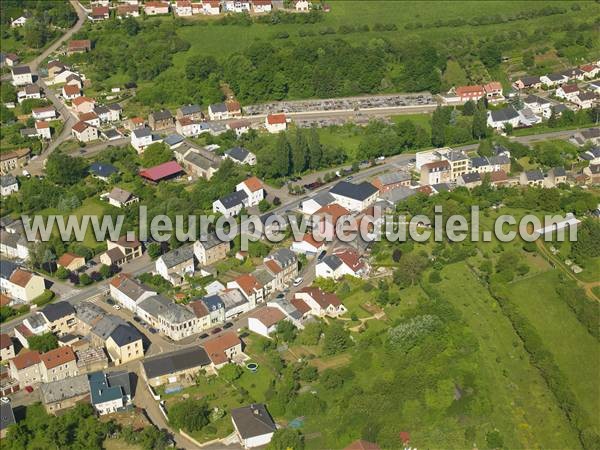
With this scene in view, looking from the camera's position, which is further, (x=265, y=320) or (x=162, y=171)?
(x=162, y=171)

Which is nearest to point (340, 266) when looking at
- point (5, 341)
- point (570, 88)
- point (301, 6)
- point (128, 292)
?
point (128, 292)

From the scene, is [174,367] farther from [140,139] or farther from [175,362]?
[140,139]

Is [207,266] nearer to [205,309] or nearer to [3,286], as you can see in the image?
[205,309]

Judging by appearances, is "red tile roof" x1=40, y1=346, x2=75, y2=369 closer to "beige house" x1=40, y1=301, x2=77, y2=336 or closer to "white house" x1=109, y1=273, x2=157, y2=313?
"beige house" x1=40, y1=301, x2=77, y2=336

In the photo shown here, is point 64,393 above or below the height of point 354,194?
below

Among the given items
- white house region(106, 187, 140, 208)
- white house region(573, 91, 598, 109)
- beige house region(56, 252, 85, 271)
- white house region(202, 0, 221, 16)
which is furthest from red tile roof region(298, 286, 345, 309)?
white house region(202, 0, 221, 16)

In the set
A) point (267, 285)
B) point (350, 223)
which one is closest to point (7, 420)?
→ point (267, 285)
